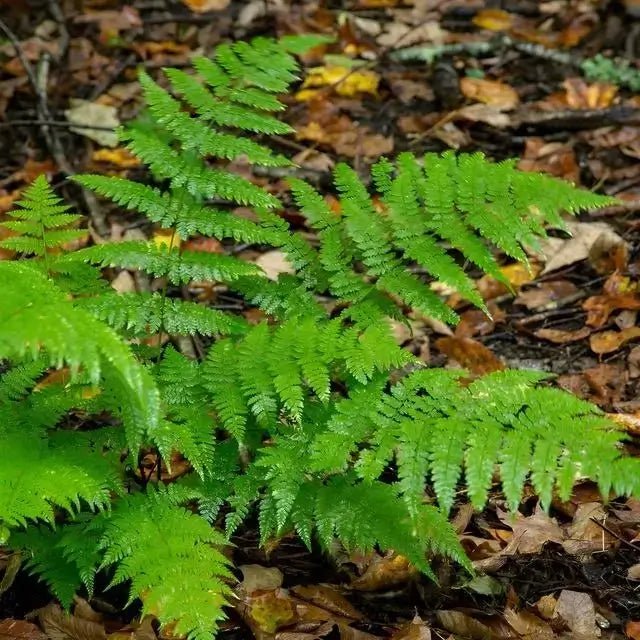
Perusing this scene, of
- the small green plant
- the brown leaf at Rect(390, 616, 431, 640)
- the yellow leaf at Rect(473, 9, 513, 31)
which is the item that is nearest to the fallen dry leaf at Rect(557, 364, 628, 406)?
the brown leaf at Rect(390, 616, 431, 640)

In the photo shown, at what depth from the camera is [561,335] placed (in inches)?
145

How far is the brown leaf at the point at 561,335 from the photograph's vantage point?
3.65 metres

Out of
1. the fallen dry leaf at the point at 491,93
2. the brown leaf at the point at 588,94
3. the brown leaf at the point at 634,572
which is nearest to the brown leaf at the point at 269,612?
the brown leaf at the point at 634,572

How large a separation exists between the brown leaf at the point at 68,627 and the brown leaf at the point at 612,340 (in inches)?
94.6

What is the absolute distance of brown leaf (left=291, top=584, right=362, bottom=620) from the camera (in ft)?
8.11

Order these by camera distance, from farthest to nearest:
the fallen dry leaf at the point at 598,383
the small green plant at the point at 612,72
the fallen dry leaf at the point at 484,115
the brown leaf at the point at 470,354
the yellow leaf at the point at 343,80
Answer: the yellow leaf at the point at 343,80
the small green plant at the point at 612,72
the fallen dry leaf at the point at 484,115
the brown leaf at the point at 470,354
the fallen dry leaf at the point at 598,383

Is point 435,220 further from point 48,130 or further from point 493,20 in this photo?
point 493,20

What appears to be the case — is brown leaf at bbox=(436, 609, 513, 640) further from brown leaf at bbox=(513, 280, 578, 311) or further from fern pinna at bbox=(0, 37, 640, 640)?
brown leaf at bbox=(513, 280, 578, 311)

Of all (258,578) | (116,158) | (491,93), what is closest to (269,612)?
(258,578)

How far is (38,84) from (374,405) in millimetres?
4054

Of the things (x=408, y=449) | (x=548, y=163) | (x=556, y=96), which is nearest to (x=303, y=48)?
(x=408, y=449)

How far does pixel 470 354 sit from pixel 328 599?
1467mm

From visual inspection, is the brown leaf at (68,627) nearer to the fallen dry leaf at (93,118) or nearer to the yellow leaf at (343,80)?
the fallen dry leaf at (93,118)

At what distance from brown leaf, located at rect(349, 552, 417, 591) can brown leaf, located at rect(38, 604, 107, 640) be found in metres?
0.81
